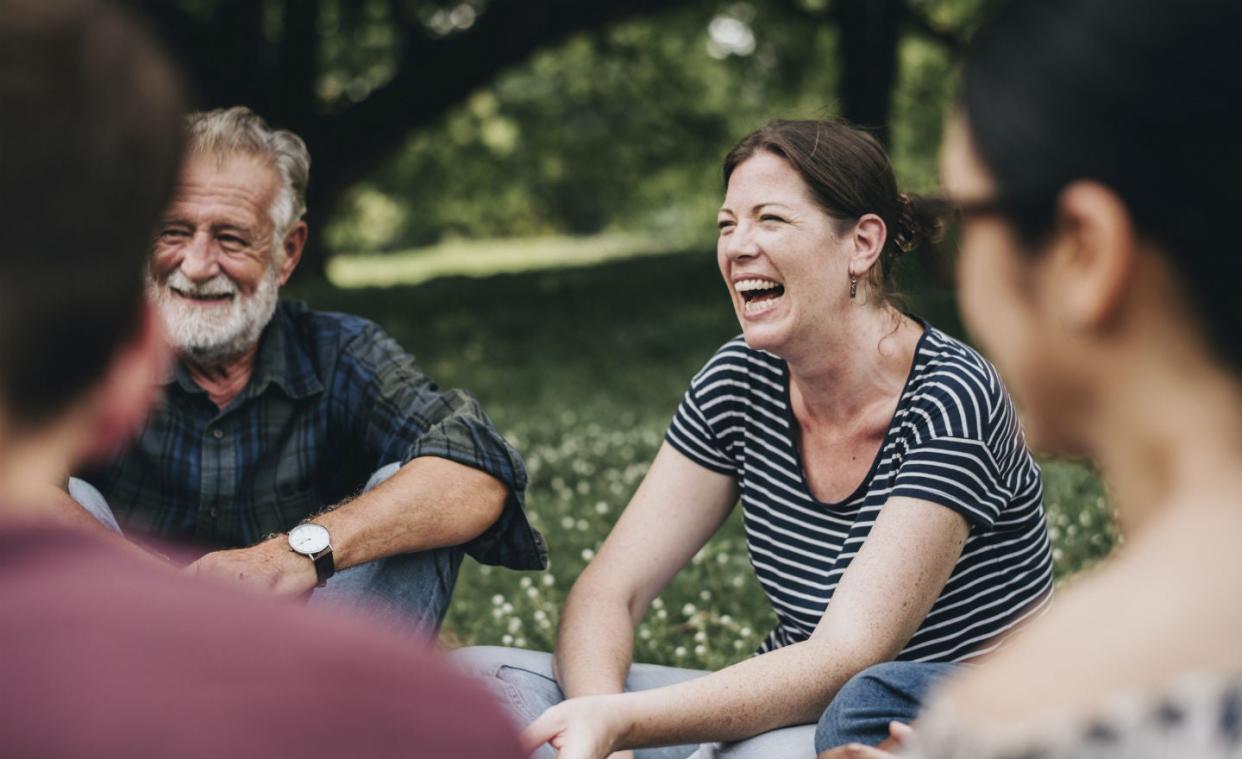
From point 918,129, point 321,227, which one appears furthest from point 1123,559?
point 918,129

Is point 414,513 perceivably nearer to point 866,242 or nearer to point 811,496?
point 811,496

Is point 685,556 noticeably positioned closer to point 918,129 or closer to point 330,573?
point 330,573

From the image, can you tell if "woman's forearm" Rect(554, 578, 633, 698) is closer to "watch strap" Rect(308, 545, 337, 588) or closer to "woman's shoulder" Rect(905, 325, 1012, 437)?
"watch strap" Rect(308, 545, 337, 588)

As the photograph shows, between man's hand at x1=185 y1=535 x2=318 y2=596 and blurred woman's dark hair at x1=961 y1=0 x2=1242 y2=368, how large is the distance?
7.89 ft

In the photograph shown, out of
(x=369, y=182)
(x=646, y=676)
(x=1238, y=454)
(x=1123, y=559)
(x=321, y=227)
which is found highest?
(x=369, y=182)

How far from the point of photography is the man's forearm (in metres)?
3.54

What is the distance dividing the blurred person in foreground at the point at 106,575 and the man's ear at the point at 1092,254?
699mm

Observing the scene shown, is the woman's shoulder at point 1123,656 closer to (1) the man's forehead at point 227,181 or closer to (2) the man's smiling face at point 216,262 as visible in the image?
(2) the man's smiling face at point 216,262

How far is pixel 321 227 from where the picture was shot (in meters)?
18.5

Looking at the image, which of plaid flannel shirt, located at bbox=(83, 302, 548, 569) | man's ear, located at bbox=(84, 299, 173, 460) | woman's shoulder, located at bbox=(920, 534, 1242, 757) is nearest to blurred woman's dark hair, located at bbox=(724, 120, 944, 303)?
plaid flannel shirt, located at bbox=(83, 302, 548, 569)

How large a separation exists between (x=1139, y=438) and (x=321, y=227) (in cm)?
1763

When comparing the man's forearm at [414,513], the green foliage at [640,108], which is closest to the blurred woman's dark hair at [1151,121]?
the man's forearm at [414,513]

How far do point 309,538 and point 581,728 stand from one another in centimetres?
92

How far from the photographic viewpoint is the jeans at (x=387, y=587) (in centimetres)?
367
